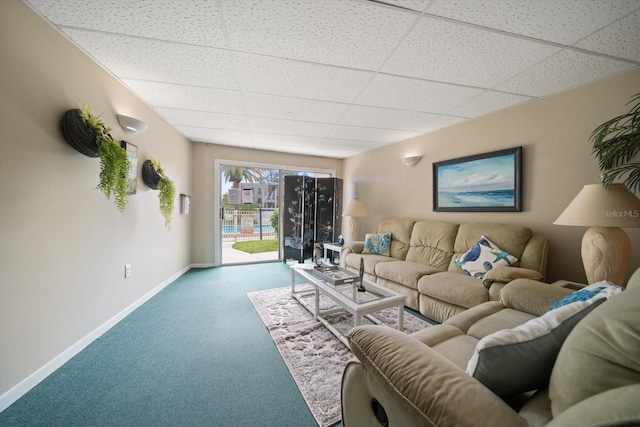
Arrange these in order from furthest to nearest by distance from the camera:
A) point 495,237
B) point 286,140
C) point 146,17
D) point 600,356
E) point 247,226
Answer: point 247,226
point 286,140
point 495,237
point 146,17
point 600,356

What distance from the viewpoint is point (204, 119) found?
3051 millimetres

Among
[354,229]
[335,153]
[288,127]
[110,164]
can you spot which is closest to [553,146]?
[354,229]

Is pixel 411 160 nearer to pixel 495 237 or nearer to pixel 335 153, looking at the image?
pixel 495 237

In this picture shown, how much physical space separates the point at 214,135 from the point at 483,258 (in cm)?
403

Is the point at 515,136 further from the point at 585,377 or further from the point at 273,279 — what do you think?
the point at 273,279

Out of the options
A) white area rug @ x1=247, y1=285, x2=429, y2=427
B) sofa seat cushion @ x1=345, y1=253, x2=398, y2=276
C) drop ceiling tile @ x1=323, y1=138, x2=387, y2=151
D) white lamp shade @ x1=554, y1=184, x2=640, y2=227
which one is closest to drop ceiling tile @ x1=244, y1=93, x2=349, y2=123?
drop ceiling tile @ x1=323, y1=138, x2=387, y2=151

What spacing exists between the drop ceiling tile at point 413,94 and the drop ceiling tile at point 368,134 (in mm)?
789

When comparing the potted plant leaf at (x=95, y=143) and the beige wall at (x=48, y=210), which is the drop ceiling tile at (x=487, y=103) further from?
the beige wall at (x=48, y=210)

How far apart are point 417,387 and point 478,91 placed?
8.51 ft

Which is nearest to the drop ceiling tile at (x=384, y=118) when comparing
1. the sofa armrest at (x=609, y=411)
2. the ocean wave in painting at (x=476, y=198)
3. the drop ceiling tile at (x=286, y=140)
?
the drop ceiling tile at (x=286, y=140)

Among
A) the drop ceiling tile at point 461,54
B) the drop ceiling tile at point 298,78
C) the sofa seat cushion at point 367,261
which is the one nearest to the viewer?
the drop ceiling tile at point 461,54

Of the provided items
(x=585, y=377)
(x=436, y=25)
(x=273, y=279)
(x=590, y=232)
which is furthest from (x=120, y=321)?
(x=590, y=232)

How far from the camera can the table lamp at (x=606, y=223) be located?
1.52 metres

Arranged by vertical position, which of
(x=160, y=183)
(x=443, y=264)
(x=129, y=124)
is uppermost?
(x=129, y=124)
